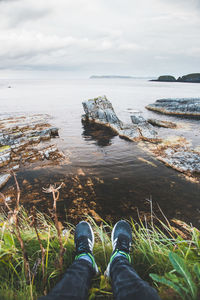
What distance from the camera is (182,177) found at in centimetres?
811

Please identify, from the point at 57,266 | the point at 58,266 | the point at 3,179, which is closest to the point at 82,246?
the point at 58,266

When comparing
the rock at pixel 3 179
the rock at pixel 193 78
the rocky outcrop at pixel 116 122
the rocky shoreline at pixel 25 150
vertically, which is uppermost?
the rock at pixel 193 78

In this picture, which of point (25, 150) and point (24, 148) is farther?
point (24, 148)

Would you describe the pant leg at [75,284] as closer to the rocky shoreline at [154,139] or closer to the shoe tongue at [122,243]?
the shoe tongue at [122,243]

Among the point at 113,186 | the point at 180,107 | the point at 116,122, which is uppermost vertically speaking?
the point at 180,107

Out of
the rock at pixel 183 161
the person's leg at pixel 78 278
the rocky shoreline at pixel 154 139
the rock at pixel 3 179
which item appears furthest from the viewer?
the rocky shoreline at pixel 154 139

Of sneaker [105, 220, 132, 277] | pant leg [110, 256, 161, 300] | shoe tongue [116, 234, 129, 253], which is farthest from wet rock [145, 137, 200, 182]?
pant leg [110, 256, 161, 300]

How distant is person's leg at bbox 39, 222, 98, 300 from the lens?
5.55 ft

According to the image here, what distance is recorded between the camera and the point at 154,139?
537 inches

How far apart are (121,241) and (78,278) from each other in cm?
115

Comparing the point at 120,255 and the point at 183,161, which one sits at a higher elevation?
the point at 120,255

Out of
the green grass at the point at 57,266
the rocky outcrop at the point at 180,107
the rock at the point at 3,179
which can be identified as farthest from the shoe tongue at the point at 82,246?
the rocky outcrop at the point at 180,107

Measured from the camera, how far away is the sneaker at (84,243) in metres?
2.45

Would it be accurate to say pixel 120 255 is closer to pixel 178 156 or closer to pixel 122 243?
pixel 122 243
